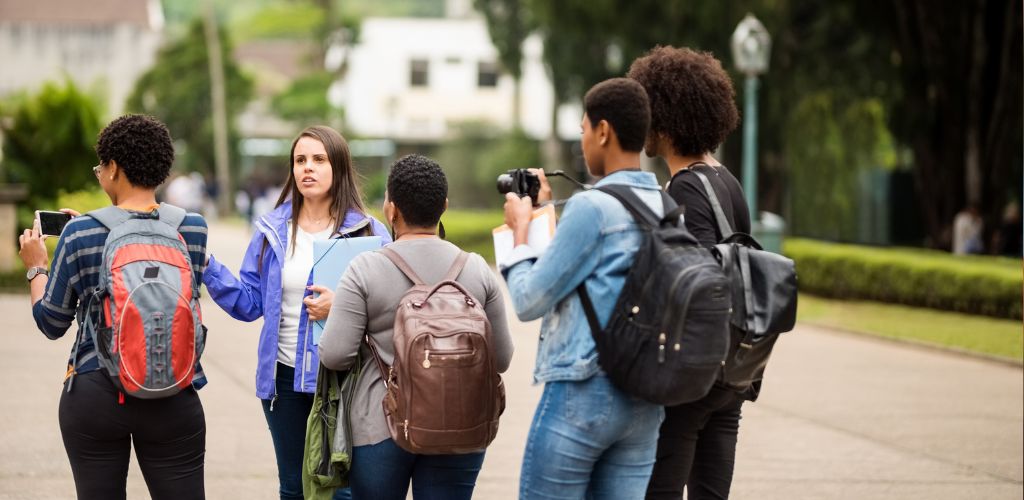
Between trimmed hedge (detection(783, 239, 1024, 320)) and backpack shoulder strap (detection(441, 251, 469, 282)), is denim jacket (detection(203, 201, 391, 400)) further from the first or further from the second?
trimmed hedge (detection(783, 239, 1024, 320))

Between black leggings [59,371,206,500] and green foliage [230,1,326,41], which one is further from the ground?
green foliage [230,1,326,41]

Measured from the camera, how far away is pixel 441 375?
4.00 meters

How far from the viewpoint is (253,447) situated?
8.18 metres

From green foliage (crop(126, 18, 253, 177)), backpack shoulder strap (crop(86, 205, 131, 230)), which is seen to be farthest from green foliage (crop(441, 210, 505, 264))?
green foliage (crop(126, 18, 253, 177))

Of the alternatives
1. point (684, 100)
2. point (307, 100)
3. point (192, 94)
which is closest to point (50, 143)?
point (684, 100)

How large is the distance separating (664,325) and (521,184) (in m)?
0.58

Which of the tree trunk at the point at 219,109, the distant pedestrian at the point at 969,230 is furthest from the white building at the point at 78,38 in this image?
the distant pedestrian at the point at 969,230

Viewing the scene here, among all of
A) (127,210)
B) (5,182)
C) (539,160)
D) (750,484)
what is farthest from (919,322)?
(539,160)

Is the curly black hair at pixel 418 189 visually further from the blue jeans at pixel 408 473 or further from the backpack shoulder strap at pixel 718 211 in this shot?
the backpack shoulder strap at pixel 718 211

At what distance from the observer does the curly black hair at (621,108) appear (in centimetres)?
392

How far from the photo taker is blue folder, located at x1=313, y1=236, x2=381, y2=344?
4.82m

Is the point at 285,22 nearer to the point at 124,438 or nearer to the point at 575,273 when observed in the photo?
the point at 124,438

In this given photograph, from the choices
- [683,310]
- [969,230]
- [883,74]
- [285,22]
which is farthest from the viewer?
[285,22]

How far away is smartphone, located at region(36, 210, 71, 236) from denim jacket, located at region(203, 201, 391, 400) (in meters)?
0.52
